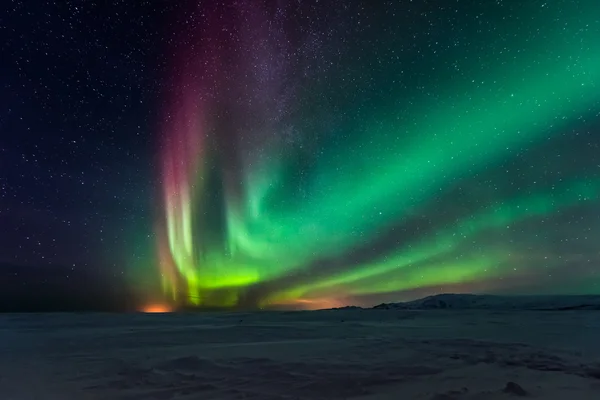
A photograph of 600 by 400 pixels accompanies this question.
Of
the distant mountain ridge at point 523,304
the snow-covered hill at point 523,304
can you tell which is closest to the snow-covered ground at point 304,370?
the distant mountain ridge at point 523,304

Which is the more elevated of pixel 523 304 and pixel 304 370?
pixel 304 370

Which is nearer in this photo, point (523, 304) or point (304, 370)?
point (304, 370)

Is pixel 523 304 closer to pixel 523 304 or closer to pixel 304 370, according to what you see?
pixel 523 304

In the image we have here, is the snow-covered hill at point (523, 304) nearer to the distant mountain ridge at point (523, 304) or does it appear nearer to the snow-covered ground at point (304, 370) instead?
the distant mountain ridge at point (523, 304)

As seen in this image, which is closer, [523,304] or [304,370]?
[304,370]

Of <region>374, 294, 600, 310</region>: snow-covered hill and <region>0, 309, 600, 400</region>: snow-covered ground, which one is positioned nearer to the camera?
<region>0, 309, 600, 400</region>: snow-covered ground

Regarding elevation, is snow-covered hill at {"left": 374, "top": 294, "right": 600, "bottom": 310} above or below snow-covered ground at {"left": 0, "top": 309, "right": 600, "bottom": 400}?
below

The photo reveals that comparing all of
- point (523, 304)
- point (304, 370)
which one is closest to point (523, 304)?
point (523, 304)

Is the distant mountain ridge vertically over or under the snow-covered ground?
under

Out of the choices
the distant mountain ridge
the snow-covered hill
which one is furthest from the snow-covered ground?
the snow-covered hill

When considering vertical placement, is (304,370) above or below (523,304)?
above

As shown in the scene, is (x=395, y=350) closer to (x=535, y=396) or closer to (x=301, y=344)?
(x=301, y=344)

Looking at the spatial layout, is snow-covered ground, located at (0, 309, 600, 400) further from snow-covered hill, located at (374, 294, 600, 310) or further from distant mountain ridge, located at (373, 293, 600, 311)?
snow-covered hill, located at (374, 294, 600, 310)

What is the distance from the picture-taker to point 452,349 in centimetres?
886
